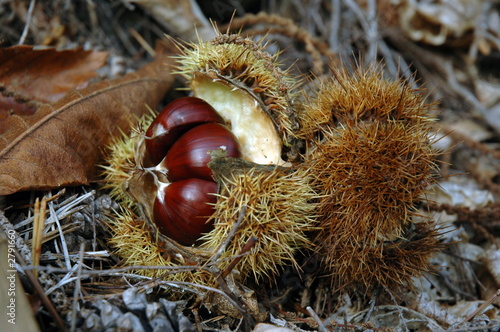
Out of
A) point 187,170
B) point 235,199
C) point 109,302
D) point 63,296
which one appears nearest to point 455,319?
point 235,199

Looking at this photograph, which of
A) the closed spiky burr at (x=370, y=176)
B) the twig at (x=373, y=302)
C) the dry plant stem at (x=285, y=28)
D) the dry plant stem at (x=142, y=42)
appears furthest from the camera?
the dry plant stem at (x=142, y=42)

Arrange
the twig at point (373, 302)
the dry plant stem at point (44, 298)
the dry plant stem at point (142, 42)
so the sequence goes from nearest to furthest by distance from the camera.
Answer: the dry plant stem at point (44, 298), the twig at point (373, 302), the dry plant stem at point (142, 42)

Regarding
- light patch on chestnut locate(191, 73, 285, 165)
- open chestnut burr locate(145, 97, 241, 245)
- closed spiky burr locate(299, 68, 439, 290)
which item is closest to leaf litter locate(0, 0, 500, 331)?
closed spiky burr locate(299, 68, 439, 290)

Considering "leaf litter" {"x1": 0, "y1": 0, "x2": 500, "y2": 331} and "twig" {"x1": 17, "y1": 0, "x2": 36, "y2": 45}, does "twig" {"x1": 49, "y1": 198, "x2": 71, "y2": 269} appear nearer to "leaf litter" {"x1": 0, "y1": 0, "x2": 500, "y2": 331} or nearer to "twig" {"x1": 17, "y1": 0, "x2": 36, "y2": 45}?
"leaf litter" {"x1": 0, "y1": 0, "x2": 500, "y2": 331}

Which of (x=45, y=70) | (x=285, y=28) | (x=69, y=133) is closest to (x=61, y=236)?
(x=69, y=133)

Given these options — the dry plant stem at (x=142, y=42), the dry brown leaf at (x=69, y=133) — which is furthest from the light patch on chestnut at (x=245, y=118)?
the dry plant stem at (x=142, y=42)

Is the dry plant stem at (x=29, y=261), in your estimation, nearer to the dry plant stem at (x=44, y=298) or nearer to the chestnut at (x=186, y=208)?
the dry plant stem at (x=44, y=298)

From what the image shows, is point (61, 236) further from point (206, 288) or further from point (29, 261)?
point (206, 288)
